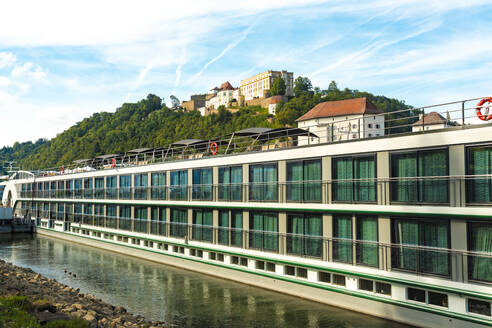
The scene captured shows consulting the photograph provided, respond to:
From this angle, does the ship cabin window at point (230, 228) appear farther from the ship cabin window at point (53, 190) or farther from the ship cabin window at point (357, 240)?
the ship cabin window at point (53, 190)

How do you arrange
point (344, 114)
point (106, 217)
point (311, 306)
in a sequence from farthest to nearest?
point (344, 114)
point (106, 217)
point (311, 306)

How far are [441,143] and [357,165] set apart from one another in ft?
12.6

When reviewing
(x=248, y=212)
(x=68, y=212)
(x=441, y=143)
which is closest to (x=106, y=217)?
(x=68, y=212)

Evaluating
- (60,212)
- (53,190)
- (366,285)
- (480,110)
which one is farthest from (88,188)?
(480,110)

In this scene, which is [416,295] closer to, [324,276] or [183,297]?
[324,276]

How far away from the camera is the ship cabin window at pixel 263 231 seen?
901 inches

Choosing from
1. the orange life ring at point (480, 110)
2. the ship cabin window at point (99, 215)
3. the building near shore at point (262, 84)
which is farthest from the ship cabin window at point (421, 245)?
the building near shore at point (262, 84)

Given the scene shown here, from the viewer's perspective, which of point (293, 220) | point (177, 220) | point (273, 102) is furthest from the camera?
point (273, 102)

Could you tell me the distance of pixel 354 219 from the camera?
754 inches

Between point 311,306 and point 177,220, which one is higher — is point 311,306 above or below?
below

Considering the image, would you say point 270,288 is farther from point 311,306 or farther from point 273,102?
point 273,102

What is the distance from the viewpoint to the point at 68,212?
157 feet

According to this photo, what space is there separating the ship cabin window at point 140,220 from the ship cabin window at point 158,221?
2.88 ft

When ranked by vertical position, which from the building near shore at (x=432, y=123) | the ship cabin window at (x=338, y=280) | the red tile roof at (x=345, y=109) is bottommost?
the ship cabin window at (x=338, y=280)
